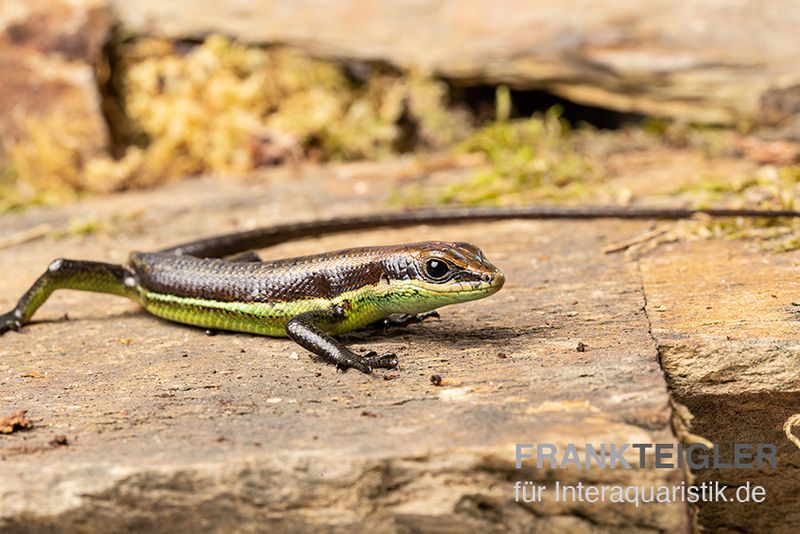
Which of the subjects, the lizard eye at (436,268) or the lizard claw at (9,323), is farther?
the lizard claw at (9,323)

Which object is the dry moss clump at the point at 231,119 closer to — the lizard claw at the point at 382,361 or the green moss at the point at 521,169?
the green moss at the point at 521,169

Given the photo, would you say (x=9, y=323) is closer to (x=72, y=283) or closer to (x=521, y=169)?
(x=72, y=283)

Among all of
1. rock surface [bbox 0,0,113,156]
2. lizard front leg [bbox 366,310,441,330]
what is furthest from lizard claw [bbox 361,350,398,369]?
rock surface [bbox 0,0,113,156]

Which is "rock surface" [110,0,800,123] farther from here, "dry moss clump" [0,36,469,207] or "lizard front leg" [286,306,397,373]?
"lizard front leg" [286,306,397,373]

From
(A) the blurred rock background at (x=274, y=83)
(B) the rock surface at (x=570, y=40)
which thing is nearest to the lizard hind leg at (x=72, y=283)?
(A) the blurred rock background at (x=274, y=83)

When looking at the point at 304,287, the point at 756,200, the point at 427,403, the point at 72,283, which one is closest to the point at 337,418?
the point at 427,403

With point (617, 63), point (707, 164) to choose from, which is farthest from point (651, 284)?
point (617, 63)
